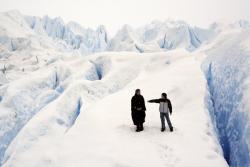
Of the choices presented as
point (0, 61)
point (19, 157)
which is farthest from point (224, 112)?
point (0, 61)

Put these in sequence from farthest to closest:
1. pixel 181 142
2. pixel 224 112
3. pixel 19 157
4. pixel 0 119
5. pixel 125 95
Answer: pixel 0 119, pixel 125 95, pixel 224 112, pixel 19 157, pixel 181 142

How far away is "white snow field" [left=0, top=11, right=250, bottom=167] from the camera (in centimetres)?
1048

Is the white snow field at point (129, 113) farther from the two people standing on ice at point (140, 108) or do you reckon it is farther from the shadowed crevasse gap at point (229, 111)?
the two people standing on ice at point (140, 108)

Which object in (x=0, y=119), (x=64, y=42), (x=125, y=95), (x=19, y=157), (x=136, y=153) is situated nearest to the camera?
(x=136, y=153)

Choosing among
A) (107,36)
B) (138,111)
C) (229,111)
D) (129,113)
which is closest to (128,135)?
(138,111)

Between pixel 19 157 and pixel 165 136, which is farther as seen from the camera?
pixel 19 157

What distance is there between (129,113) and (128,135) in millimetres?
3089

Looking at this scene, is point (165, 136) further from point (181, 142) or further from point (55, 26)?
point (55, 26)

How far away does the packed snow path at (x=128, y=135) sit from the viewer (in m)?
10.1

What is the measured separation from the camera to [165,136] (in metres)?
11.1

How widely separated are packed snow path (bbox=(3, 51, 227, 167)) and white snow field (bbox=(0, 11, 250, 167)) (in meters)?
0.04

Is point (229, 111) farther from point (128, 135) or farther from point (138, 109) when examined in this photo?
point (128, 135)

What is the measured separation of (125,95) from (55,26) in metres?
75.1

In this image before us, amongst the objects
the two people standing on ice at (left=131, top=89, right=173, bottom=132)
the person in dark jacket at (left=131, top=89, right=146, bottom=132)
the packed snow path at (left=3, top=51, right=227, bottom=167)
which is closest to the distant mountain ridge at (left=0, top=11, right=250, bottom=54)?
the packed snow path at (left=3, top=51, right=227, bottom=167)
